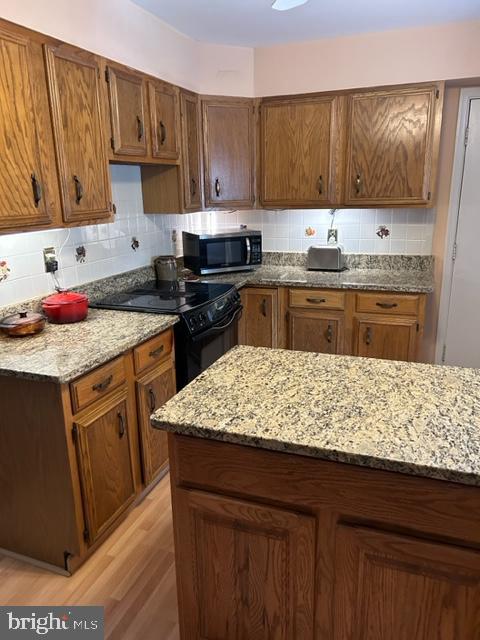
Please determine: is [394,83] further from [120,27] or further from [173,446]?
[173,446]

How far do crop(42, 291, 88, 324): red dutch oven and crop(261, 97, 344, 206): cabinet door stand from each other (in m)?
1.74

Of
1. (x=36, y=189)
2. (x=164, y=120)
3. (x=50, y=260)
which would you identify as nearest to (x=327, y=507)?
(x=36, y=189)

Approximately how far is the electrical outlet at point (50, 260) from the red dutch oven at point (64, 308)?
0.20 meters

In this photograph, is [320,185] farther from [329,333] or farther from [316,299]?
[329,333]

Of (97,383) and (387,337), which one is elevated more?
(97,383)

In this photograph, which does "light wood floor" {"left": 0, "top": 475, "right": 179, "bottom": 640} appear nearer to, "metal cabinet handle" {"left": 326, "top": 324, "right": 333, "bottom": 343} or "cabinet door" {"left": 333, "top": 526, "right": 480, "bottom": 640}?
"cabinet door" {"left": 333, "top": 526, "right": 480, "bottom": 640}

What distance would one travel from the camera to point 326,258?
354cm

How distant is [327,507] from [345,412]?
24 cm

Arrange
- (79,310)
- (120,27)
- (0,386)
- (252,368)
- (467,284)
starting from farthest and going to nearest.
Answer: (467,284) < (120,27) < (79,310) < (0,386) < (252,368)

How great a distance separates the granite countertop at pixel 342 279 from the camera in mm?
3072

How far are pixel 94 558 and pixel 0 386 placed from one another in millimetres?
840

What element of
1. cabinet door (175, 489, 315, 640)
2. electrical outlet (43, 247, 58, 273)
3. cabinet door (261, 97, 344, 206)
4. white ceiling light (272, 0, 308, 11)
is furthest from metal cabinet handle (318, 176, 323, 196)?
cabinet door (175, 489, 315, 640)

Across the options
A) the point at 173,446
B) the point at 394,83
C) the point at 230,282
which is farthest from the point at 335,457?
the point at 394,83

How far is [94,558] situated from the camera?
2008 mm
